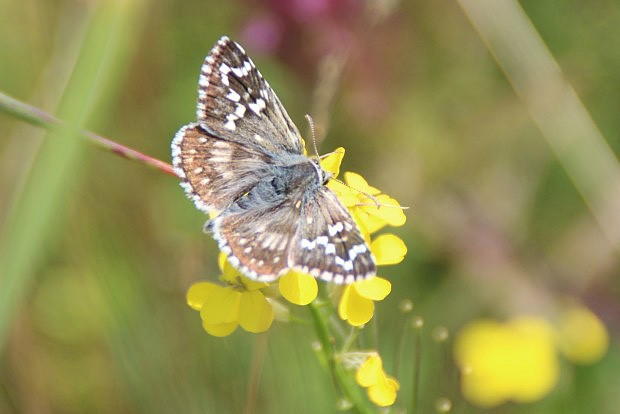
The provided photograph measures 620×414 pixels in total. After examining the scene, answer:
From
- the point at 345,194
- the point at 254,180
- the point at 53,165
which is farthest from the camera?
the point at 254,180

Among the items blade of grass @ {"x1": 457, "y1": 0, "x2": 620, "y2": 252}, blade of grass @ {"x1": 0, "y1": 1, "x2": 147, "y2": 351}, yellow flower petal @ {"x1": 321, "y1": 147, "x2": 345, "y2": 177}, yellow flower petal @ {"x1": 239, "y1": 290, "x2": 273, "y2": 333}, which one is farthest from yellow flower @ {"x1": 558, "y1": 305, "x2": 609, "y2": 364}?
blade of grass @ {"x1": 0, "y1": 1, "x2": 147, "y2": 351}

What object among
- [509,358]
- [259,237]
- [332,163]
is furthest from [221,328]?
[509,358]

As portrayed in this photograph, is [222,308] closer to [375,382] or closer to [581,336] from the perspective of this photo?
[375,382]

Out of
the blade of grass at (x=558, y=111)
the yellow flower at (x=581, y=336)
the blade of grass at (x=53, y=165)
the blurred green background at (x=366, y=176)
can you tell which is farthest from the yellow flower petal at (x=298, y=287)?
the blade of grass at (x=558, y=111)

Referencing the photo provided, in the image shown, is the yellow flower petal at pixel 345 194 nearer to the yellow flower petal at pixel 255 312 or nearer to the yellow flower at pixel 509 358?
the yellow flower petal at pixel 255 312

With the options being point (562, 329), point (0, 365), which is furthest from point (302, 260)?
point (562, 329)

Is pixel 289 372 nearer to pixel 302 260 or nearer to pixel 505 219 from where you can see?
pixel 302 260
